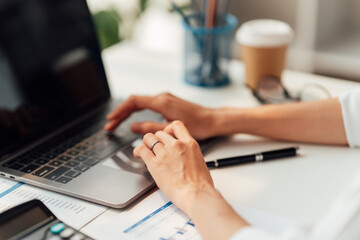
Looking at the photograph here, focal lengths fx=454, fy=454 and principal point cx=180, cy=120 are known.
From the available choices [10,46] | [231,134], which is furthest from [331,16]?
[10,46]

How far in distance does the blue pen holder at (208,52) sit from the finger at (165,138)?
43cm

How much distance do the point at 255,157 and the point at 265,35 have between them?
0.39 metres

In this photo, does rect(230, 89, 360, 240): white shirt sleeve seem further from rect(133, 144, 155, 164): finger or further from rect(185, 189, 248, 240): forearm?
rect(133, 144, 155, 164): finger

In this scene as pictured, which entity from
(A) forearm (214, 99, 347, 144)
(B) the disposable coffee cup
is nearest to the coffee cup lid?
(B) the disposable coffee cup

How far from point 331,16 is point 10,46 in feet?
3.72

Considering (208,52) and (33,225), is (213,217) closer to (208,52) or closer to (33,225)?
(33,225)

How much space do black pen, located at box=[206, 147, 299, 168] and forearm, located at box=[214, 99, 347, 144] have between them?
6 cm

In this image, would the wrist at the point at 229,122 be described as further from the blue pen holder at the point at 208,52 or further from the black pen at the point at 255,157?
the blue pen holder at the point at 208,52

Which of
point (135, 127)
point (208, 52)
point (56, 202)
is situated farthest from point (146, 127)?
point (208, 52)

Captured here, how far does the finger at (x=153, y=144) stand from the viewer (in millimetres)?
762

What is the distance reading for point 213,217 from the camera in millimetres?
638

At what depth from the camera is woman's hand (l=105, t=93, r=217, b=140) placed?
2.95ft

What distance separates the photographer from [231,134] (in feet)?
3.06

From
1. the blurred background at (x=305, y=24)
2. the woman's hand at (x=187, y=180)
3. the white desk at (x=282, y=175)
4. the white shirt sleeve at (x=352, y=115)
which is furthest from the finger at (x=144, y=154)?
the blurred background at (x=305, y=24)
